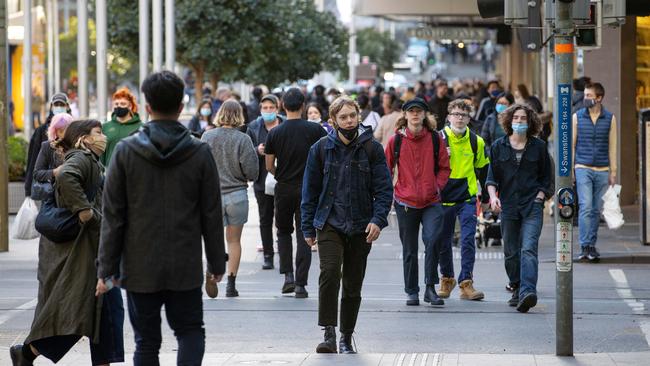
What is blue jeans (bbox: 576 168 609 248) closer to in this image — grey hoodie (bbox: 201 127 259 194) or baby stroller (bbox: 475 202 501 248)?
baby stroller (bbox: 475 202 501 248)

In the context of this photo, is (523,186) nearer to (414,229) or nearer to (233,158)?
(414,229)

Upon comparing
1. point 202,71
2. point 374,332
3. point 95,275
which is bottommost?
point 374,332

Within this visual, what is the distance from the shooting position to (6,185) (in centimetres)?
1647

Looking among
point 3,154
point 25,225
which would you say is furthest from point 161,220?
point 3,154

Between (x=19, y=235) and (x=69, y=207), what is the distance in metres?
4.54

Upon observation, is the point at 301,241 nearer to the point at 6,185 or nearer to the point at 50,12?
the point at 6,185

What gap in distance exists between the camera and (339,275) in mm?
9414

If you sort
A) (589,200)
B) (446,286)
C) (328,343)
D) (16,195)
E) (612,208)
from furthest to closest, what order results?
1. (16,195)
2. (612,208)
3. (589,200)
4. (446,286)
5. (328,343)

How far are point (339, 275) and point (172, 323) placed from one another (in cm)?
277

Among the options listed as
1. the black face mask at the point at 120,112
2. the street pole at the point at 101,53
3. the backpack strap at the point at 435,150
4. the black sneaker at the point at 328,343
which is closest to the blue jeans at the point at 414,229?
the backpack strap at the point at 435,150

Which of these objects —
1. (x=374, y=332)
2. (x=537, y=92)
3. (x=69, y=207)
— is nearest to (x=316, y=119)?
(x=374, y=332)

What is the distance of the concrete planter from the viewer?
2045cm

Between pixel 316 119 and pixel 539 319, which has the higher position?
pixel 316 119

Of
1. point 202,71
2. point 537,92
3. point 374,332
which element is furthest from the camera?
point 202,71
